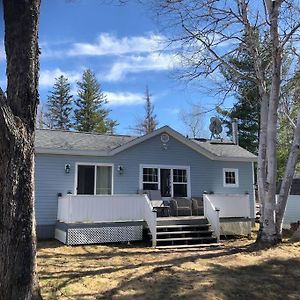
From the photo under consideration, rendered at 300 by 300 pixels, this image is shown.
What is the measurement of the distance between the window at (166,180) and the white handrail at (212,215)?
7.13 feet

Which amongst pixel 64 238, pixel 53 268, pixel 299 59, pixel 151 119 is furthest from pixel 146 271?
pixel 151 119

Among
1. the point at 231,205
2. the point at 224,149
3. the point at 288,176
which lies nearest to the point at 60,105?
the point at 224,149

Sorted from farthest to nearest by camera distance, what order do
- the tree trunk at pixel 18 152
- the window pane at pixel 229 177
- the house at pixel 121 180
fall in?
the window pane at pixel 229 177 < the house at pixel 121 180 < the tree trunk at pixel 18 152

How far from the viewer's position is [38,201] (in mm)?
14023

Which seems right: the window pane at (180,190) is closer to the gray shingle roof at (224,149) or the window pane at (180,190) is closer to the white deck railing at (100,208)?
the gray shingle roof at (224,149)

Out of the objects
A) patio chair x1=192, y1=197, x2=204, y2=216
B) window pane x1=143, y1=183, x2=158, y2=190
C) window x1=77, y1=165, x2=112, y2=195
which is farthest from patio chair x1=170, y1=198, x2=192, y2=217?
window x1=77, y1=165, x2=112, y2=195

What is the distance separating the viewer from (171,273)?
8.48 metres

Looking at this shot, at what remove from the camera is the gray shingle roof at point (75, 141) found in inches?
573

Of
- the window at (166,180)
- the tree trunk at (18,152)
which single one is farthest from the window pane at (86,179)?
the tree trunk at (18,152)

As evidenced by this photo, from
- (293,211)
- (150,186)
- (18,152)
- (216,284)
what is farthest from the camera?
(293,211)

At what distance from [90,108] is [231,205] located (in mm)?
30748

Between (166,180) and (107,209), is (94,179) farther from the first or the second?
(166,180)

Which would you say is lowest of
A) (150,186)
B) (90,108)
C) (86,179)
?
(150,186)

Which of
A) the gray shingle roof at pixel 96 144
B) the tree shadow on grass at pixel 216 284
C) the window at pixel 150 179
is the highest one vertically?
the gray shingle roof at pixel 96 144
